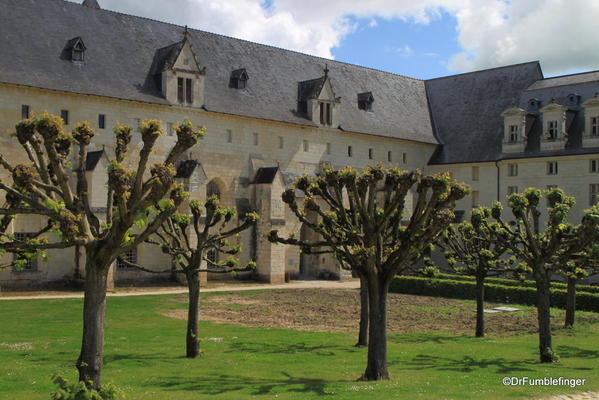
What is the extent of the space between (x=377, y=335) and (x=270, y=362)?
130 inches

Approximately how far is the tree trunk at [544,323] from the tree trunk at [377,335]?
15.6 feet

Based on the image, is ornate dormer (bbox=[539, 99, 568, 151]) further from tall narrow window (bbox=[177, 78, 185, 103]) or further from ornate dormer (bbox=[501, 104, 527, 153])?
tall narrow window (bbox=[177, 78, 185, 103])

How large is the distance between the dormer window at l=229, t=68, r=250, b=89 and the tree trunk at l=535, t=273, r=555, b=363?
92.9 feet

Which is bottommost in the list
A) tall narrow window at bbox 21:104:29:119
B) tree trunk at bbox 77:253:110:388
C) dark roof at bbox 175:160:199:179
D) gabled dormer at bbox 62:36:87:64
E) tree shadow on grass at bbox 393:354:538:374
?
tree shadow on grass at bbox 393:354:538:374

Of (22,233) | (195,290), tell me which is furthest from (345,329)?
(22,233)

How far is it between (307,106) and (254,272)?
1170 centimetres

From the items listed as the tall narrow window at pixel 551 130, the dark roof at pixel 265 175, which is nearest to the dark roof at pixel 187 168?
the dark roof at pixel 265 175

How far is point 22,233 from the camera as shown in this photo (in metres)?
33.3

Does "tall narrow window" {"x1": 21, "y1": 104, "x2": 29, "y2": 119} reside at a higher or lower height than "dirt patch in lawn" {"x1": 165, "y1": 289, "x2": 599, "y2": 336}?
higher

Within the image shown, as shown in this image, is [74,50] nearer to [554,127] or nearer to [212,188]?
[212,188]

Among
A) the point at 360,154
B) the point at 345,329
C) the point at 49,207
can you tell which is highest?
the point at 360,154

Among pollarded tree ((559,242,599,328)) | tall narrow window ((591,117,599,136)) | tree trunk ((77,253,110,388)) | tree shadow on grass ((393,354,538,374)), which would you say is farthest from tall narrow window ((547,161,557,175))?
tree trunk ((77,253,110,388))

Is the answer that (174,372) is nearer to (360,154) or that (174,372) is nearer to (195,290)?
(195,290)

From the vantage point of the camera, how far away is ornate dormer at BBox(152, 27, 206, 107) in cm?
3831
